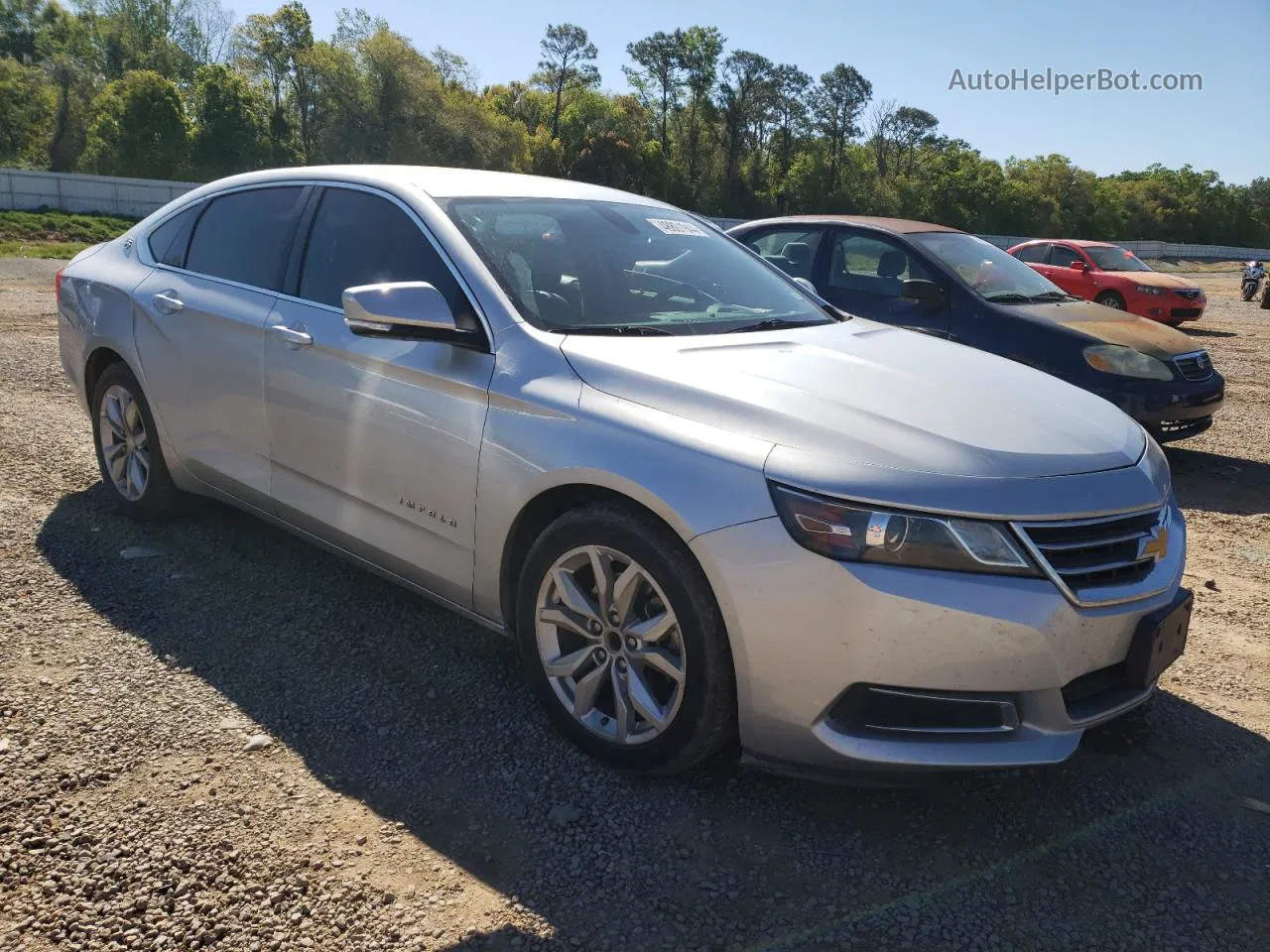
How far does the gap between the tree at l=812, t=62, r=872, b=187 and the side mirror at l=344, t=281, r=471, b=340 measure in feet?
319

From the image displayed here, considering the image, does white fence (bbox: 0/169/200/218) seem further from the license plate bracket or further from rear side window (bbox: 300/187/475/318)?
the license plate bracket

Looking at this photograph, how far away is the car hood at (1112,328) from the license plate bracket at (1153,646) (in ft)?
15.9

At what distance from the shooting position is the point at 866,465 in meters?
2.46

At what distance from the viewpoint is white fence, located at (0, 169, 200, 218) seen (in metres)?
32.9

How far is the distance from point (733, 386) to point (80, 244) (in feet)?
96.1

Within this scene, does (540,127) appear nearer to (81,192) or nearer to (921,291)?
(81,192)

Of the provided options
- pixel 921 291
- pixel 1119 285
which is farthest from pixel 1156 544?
pixel 1119 285

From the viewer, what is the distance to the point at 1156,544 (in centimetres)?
272

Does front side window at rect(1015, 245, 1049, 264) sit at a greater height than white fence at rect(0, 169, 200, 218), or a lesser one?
greater

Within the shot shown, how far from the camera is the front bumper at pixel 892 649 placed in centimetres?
236

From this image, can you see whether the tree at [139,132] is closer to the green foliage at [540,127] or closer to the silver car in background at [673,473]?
the green foliage at [540,127]

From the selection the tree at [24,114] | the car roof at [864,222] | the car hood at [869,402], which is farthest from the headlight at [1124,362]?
the tree at [24,114]

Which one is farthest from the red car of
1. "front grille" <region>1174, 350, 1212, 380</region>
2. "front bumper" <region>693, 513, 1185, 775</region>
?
"front bumper" <region>693, 513, 1185, 775</region>

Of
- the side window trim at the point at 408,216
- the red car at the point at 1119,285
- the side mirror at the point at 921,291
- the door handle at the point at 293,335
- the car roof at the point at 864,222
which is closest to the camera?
the side window trim at the point at 408,216
